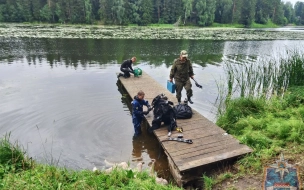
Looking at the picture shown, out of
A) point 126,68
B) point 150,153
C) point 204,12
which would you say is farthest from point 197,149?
point 204,12

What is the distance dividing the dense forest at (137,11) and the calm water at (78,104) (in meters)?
41.8

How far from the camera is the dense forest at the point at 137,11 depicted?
55.4 m

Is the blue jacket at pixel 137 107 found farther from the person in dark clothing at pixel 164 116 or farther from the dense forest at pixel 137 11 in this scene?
the dense forest at pixel 137 11

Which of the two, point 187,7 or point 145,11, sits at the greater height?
point 187,7

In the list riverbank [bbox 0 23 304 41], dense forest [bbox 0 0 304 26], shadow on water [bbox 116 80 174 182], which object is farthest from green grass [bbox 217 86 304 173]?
dense forest [bbox 0 0 304 26]

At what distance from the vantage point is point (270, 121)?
6285 millimetres

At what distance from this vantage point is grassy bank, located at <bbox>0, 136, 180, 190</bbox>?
3885 mm

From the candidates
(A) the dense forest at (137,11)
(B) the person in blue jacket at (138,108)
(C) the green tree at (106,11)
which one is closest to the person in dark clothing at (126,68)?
(B) the person in blue jacket at (138,108)

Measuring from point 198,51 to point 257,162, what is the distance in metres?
18.3

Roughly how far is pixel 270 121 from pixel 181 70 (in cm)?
305

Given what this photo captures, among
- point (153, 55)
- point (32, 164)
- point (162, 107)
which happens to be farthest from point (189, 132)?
point (153, 55)

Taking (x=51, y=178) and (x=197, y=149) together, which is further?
(x=197, y=149)

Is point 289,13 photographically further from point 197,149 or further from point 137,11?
point 197,149

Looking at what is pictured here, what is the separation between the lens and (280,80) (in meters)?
8.69
